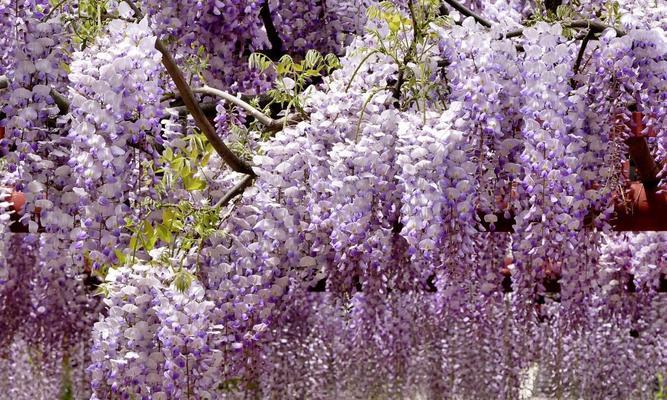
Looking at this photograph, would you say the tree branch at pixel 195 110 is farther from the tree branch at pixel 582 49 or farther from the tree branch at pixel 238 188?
the tree branch at pixel 582 49

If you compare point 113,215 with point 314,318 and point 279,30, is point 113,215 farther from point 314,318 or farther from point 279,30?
point 314,318

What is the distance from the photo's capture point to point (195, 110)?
436cm

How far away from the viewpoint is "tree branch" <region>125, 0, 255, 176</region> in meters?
4.14

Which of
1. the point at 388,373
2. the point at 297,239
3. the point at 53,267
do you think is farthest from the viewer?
the point at 388,373

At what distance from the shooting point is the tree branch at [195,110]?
414 cm

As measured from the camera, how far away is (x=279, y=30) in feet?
17.9

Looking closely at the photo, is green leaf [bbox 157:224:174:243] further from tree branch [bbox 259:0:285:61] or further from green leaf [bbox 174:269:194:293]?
tree branch [bbox 259:0:285:61]

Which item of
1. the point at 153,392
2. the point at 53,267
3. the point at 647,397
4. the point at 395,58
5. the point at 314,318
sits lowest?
the point at 647,397

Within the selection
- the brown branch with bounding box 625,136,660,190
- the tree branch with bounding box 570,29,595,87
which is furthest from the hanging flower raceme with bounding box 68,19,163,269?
the brown branch with bounding box 625,136,660,190

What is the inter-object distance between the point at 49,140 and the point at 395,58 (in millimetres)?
1330

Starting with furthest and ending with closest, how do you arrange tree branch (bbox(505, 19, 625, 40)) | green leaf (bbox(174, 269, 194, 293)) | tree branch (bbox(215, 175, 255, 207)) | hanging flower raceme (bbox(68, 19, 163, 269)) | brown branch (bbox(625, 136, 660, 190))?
tree branch (bbox(215, 175, 255, 207)) < brown branch (bbox(625, 136, 660, 190)) < green leaf (bbox(174, 269, 194, 293)) < hanging flower raceme (bbox(68, 19, 163, 269)) < tree branch (bbox(505, 19, 625, 40))

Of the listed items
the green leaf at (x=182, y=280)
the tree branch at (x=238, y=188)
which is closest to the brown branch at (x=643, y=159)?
the tree branch at (x=238, y=188)

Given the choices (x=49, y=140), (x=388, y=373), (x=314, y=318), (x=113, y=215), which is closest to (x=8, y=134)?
(x=49, y=140)

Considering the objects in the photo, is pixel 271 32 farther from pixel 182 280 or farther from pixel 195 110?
pixel 182 280
